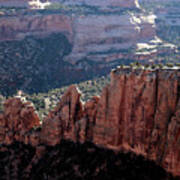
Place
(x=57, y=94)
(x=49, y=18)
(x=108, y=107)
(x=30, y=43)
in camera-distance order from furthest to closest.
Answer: (x=49, y=18) → (x=30, y=43) → (x=57, y=94) → (x=108, y=107)

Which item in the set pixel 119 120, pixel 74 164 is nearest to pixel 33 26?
pixel 74 164

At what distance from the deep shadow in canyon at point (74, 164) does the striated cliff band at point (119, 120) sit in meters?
0.54

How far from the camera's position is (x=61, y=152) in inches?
1762

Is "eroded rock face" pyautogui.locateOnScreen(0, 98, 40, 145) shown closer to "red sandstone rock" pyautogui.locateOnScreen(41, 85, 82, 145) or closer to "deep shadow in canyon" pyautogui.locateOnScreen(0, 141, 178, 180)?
"deep shadow in canyon" pyautogui.locateOnScreen(0, 141, 178, 180)

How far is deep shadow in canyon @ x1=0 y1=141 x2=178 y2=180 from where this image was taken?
3694 cm

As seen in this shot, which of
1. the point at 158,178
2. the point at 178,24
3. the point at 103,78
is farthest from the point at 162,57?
the point at 158,178

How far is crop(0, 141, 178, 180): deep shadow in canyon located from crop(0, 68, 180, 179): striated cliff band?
54 centimetres

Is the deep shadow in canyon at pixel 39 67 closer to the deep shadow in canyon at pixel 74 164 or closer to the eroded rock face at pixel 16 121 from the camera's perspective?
the eroded rock face at pixel 16 121

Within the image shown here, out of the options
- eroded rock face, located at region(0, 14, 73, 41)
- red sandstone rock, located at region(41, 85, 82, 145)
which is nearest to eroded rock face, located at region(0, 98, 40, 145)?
red sandstone rock, located at region(41, 85, 82, 145)

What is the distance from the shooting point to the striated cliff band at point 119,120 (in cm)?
3425

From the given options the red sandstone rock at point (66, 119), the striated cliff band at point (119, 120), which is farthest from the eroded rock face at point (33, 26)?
the red sandstone rock at point (66, 119)

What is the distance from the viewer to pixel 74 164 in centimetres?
4200

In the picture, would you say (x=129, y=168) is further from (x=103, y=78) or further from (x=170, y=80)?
(x=103, y=78)

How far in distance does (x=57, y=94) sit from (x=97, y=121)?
4381cm
